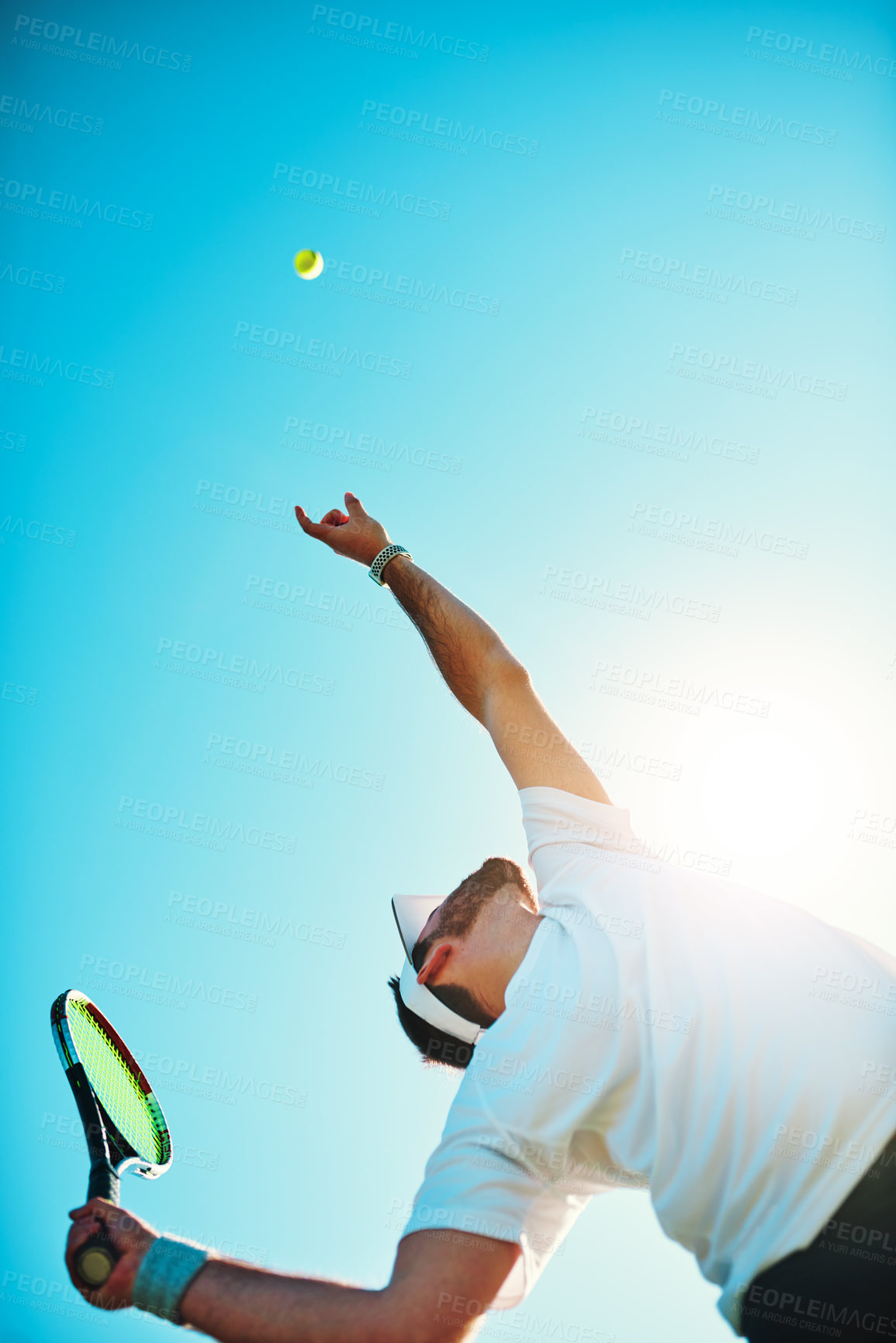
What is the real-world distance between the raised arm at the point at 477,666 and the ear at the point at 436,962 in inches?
35.3

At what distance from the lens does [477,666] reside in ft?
15.1

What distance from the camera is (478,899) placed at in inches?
154

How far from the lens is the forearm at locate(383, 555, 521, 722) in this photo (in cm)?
459

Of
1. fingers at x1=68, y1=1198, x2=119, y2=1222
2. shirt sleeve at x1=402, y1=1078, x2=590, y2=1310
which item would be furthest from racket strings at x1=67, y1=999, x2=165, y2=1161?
shirt sleeve at x1=402, y1=1078, x2=590, y2=1310

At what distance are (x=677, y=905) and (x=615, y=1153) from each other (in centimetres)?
93

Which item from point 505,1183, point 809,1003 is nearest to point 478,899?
point 505,1183

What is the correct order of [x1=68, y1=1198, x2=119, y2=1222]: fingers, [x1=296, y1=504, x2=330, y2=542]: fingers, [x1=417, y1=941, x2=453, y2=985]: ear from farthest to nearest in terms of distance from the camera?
[x1=296, y1=504, x2=330, y2=542]: fingers → [x1=417, y1=941, x2=453, y2=985]: ear → [x1=68, y1=1198, x2=119, y2=1222]: fingers

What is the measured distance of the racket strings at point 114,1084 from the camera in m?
4.00

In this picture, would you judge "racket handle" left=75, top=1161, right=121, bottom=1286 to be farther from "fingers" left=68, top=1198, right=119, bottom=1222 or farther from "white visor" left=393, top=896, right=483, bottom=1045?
"white visor" left=393, top=896, right=483, bottom=1045

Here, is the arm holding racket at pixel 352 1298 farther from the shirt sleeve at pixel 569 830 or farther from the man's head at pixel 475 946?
the shirt sleeve at pixel 569 830

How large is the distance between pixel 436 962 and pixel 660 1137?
1.43 metres

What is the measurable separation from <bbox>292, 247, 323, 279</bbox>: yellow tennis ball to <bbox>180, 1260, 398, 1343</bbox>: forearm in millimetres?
6974

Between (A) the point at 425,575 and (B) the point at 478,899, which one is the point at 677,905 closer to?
(B) the point at 478,899

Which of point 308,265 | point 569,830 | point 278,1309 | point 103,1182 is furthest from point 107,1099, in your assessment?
point 308,265
